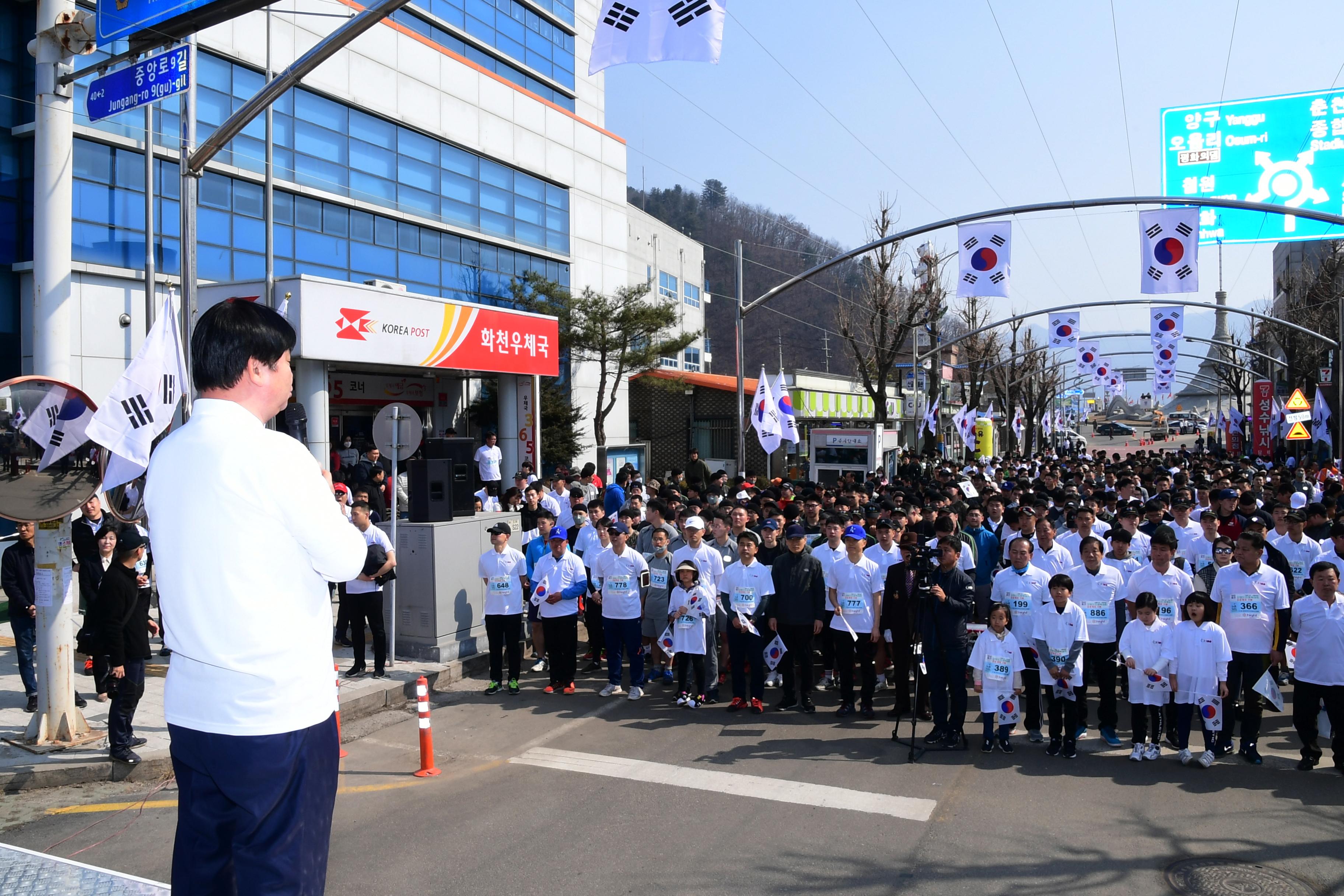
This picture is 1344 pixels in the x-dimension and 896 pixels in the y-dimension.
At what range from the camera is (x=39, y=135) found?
790cm

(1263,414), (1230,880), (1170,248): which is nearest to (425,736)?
(1230,880)

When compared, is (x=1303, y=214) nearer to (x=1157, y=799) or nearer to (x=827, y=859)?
(x=1157, y=799)

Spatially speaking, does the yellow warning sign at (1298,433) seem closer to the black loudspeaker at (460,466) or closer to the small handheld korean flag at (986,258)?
the small handheld korean flag at (986,258)

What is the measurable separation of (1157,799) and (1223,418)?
271 ft

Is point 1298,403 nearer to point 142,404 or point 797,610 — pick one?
point 797,610

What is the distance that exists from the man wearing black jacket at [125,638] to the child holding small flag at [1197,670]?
27.2 feet

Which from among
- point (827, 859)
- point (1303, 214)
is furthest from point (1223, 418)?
point (827, 859)

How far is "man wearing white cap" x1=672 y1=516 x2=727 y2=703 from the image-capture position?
9828 mm

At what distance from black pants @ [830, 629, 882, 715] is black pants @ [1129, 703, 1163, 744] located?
92.8 inches

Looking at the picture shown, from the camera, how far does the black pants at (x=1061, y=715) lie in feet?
25.9

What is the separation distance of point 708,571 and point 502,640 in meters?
2.43

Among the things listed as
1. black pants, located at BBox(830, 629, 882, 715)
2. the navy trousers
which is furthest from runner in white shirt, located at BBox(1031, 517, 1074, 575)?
the navy trousers

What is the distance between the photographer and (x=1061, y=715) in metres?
8.04

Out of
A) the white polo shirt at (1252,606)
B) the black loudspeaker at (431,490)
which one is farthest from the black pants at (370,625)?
the white polo shirt at (1252,606)
